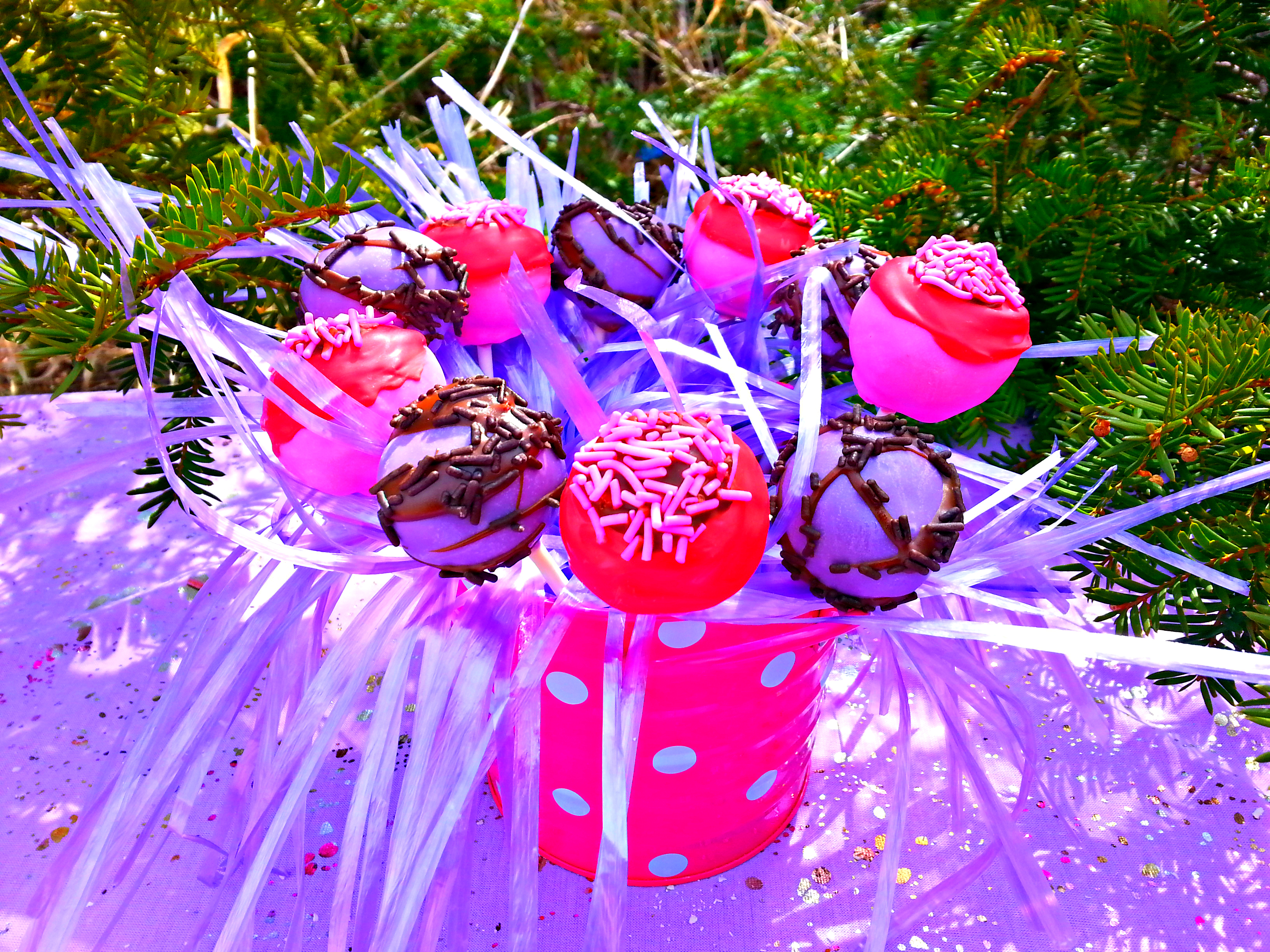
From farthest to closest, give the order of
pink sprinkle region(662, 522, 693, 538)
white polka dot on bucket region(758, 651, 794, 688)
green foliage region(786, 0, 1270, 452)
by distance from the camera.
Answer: green foliage region(786, 0, 1270, 452) < white polka dot on bucket region(758, 651, 794, 688) < pink sprinkle region(662, 522, 693, 538)

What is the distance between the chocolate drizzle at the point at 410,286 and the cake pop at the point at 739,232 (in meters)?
0.14

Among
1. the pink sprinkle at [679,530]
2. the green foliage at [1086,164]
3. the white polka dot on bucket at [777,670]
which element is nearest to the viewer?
the pink sprinkle at [679,530]

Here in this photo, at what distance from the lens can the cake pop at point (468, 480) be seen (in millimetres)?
398

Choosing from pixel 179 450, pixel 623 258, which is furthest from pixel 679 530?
pixel 179 450

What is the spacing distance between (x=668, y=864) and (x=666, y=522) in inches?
10.4

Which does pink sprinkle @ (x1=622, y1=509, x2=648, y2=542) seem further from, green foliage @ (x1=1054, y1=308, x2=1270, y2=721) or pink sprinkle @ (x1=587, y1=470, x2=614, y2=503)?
green foliage @ (x1=1054, y1=308, x2=1270, y2=721)

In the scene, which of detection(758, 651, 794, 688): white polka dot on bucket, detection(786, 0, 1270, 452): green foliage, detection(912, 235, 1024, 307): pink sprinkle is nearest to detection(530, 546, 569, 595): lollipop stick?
detection(758, 651, 794, 688): white polka dot on bucket

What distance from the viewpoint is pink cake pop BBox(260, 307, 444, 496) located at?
45 cm

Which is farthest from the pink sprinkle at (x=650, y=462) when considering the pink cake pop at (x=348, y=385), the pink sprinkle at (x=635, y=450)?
the pink cake pop at (x=348, y=385)

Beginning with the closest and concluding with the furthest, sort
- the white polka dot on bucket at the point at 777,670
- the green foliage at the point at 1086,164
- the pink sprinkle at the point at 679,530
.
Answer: the pink sprinkle at the point at 679,530 < the white polka dot on bucket at the point at 777,670 < the green foliage at the point at 1086,164

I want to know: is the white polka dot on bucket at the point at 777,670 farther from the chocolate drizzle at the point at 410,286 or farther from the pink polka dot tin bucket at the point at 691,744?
the chocolate drizzle at the point at 410,286

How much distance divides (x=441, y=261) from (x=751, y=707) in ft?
0.94

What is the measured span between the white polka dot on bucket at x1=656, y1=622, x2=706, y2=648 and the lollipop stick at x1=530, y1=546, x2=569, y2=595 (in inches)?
1.9

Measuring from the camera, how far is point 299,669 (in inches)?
21.0
